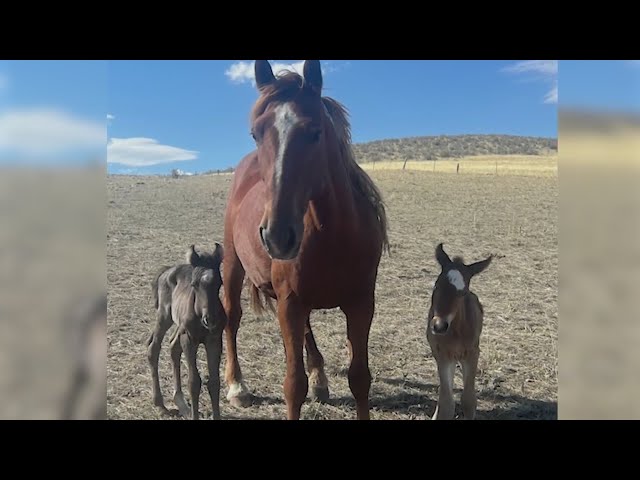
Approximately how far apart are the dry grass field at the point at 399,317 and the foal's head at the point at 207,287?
1.00m

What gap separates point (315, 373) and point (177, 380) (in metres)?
1.12

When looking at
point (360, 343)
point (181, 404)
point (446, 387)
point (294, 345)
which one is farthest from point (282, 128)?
point (181, 404)

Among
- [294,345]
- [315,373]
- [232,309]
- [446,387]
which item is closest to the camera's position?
[294,345]

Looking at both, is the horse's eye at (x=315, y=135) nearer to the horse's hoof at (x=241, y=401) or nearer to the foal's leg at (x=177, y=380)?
the foal's leg at (x=177, y=380)

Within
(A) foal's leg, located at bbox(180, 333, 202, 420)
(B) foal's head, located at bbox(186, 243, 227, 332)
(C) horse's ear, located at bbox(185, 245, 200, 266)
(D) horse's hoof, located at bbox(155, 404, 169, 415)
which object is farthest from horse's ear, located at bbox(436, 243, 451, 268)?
(D) horse's hoof, located at bbox(155, 404, 169, 415)

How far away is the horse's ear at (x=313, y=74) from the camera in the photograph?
2.64 m

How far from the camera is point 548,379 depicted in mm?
4148

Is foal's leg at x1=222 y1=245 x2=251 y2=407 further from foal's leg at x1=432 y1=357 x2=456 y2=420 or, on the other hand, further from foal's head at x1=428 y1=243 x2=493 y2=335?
foal's head at x1=428 y1=243 x2=493 y2=335

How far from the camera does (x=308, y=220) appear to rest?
289 cm

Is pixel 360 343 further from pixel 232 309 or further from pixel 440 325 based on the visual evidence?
pixel 232 309

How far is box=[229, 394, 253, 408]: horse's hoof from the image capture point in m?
4.05

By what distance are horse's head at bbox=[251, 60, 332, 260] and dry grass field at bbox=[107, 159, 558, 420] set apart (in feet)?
6.71

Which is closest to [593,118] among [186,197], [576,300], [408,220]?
[576,300]

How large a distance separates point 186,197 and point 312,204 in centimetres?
1040
